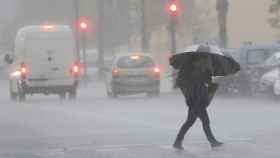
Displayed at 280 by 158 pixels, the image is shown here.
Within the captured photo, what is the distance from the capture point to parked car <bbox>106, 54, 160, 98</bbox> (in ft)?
115

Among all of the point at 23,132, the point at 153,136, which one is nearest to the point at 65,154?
the point at 153,136

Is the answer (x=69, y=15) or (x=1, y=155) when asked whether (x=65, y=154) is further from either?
(x=69, y=15)

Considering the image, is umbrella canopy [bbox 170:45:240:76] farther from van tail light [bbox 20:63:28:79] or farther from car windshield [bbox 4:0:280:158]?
van tail light [bbox 20:63:28:79]

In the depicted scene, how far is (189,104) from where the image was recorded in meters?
15.4

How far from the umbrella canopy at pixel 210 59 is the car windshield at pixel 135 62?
1980 centimetres

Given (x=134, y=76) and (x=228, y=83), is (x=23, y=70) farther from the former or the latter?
(x=228, y=83)

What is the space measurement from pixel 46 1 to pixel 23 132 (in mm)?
84988

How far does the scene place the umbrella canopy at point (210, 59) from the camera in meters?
15.3

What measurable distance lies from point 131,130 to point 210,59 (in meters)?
4.94

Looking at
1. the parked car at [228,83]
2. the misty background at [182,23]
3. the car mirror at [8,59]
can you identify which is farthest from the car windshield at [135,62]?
the misty background at [182,23]

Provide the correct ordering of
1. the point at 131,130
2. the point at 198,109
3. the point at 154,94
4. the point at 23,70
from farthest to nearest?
the point at 154,94 → the point at 23,70 → the point at 131,130 → the point at 198,109

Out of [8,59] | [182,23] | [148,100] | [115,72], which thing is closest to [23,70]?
[8,59]

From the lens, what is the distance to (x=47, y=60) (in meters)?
33.8

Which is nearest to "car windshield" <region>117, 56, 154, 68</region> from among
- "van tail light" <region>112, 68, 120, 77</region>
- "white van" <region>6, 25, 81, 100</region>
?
"van tail light" <region>112, 68, 120, 77</region>
